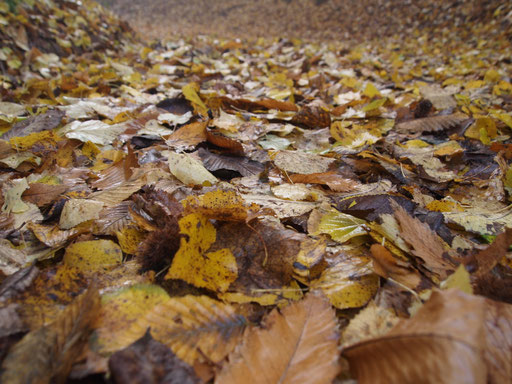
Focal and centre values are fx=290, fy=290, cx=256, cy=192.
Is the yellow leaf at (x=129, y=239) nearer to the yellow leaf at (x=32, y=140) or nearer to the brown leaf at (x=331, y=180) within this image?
the brown leaf at (x=331, y=180)

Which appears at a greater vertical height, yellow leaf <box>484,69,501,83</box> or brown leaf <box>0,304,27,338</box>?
yellow leaf <box>484,69,501,83</box>

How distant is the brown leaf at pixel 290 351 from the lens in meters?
0.52

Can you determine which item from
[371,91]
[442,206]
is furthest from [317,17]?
[442,206]

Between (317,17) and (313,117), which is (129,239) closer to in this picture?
(313,117)

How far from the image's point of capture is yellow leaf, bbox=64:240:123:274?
78 centimetres

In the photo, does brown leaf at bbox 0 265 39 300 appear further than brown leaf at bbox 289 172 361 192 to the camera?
No

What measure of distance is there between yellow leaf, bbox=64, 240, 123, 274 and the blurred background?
685 centimetres

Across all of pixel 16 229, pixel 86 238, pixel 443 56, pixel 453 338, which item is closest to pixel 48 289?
pixel 86 238

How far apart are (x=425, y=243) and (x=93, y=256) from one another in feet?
3.08

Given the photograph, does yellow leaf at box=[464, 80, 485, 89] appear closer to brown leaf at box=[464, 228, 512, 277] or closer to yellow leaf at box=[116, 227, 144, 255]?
brown leaf at box=[464, 228, 512, 277]

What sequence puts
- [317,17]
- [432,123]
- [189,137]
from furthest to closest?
[317,17], [432,123], [189,137]

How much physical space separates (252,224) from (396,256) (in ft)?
1.36

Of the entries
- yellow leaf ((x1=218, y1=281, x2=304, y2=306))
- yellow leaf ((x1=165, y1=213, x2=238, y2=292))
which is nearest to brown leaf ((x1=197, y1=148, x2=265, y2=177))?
yellow leaf ((x1=165, y1=213, x2=238, y2=292))

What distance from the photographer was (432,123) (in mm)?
1857
